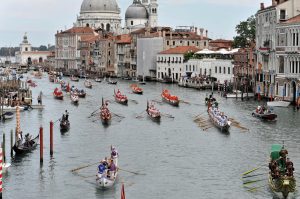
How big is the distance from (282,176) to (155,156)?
7.34 m

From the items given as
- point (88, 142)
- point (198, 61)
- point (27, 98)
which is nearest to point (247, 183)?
point (88, 142)

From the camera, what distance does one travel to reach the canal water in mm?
21656

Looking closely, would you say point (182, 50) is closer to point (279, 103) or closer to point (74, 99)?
point (74, 99)

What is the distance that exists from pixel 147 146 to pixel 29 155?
4.88 metres

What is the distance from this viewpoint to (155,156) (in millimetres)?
26953

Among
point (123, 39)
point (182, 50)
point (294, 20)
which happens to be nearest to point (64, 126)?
point (294, 20)

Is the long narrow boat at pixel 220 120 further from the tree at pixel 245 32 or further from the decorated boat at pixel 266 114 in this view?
the tree at pixel 245 32

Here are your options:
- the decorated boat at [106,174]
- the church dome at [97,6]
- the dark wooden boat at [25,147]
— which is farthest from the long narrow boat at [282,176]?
the church dome at [97,6]

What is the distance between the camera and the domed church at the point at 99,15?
135 metres

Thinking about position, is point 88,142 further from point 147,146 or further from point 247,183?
point 247,183

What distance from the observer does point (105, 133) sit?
33.4 m

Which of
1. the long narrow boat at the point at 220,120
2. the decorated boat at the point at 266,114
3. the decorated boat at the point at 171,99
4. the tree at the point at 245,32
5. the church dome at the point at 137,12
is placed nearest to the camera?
the long narrow boat at the point at 220,120

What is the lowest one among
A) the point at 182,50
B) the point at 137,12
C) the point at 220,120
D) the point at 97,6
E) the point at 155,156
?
the point at 155,156

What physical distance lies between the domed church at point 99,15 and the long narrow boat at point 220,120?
98.8 metres
